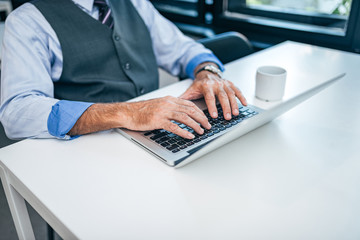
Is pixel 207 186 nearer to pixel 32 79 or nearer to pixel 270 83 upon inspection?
pixel 270 83

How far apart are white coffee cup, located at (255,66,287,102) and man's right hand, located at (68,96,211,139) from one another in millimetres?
286

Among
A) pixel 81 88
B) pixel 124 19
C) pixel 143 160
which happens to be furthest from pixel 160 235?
pixel 124 19

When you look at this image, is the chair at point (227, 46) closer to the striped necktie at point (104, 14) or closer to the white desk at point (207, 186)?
the striped necktie at point (104, 14)

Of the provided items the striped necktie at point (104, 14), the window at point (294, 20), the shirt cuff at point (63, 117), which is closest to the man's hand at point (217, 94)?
the shirt cuff at point (63, 117)

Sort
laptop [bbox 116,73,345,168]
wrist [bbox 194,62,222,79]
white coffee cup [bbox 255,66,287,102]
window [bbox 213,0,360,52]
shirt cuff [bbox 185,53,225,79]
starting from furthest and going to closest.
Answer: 1. window [bbox 213,0,360,52]
2. shirt cuff [bbox 185,53,225,79]
3. wrist [bbox 194,62,222,79]
4. white coffee cup [bbox 255,66,287,102]
5. laptop [bbox 116,73,345,168]

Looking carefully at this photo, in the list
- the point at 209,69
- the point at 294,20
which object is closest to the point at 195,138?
the point at 209,69

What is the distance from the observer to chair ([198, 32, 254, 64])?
1.59m

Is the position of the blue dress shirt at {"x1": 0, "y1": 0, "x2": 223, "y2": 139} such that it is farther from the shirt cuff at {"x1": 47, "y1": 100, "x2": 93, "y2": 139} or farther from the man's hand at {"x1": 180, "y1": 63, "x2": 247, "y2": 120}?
the man's hand at {"x1": 180, "y1": 63, "x2": 247, "y2": 120}

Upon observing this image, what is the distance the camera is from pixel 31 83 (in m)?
0.95

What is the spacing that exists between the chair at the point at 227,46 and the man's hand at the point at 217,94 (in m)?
0.56

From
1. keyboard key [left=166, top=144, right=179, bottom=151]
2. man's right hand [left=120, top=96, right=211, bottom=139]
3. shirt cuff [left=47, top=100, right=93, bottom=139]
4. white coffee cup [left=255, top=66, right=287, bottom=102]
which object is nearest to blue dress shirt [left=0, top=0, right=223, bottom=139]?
shirt cuff [left=47, top=100, right=93, bottom=139]

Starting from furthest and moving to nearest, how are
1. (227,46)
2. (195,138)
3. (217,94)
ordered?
(227,46), (217,94), (195,138)

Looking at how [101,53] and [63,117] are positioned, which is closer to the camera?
[63,117]

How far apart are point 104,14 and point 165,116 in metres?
0.58
